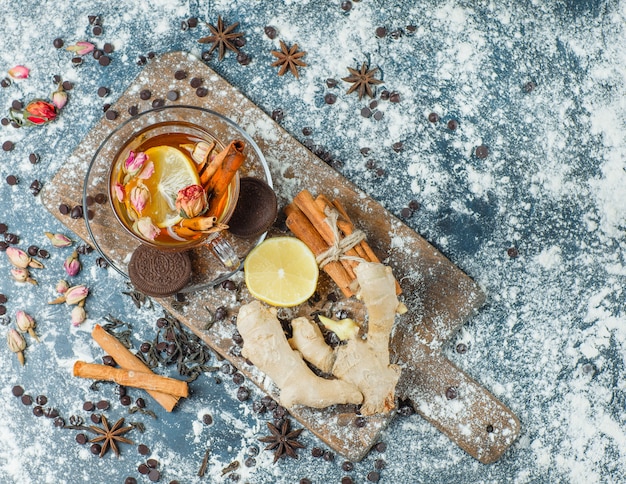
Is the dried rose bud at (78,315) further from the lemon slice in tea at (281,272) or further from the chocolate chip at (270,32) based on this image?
the chocolate chip at (270,32)

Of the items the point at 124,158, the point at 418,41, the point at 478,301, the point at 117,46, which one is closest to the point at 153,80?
the point at 117,46

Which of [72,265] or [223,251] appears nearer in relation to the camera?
[223,251]

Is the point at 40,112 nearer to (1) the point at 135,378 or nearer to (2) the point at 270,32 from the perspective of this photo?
(2) the point at 270,32

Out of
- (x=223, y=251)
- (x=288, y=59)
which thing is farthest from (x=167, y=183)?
(x=288, y=59)

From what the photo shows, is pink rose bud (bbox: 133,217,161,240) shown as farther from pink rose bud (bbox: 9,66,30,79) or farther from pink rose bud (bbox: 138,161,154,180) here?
pink rose bud (bbox: 9,66,30,79)

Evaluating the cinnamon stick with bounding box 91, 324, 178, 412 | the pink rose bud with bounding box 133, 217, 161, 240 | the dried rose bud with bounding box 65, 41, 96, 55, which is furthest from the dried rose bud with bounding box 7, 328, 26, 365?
the dried rose bud with bounding box 65, 41, 96, 55
